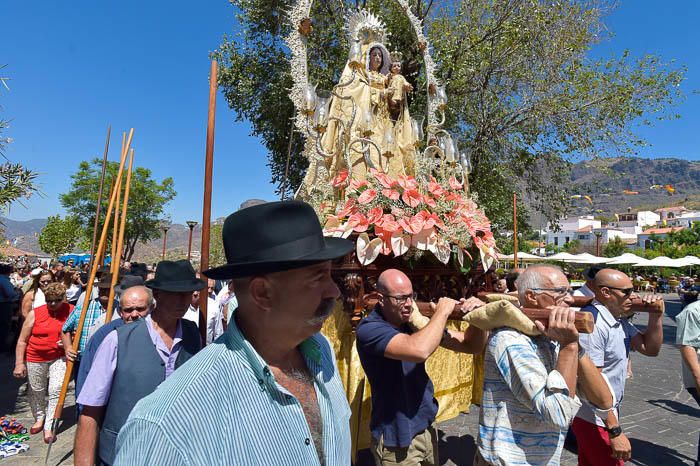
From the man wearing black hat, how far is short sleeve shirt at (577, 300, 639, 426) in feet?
8.47

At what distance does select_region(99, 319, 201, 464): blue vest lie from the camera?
2.45 m

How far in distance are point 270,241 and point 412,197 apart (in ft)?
8.75

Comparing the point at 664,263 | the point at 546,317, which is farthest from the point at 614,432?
the point at 664,263

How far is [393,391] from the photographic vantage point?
294 cm

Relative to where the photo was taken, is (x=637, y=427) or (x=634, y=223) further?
(x=634, y=223)

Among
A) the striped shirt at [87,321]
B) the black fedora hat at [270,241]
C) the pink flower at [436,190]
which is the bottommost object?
the striped shirt at [87,321]

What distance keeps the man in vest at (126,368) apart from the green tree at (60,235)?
40.6 metres

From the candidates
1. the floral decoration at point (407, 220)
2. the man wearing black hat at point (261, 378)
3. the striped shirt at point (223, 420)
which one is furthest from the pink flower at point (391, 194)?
the striped shirt at point (223, 420)

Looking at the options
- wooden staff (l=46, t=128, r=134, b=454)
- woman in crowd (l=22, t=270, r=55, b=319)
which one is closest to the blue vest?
wooden staff (l=46, t=128, r=134, b=454)

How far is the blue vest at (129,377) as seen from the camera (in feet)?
8.05

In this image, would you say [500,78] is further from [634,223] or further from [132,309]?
[634,223]

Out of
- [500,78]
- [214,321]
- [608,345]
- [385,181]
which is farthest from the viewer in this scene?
[500,78]

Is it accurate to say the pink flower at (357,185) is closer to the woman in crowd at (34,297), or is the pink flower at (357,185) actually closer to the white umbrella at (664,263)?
the woman in crowd at (34,297)

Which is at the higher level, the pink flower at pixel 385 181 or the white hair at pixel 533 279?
the pink flower at pixel 385 181
